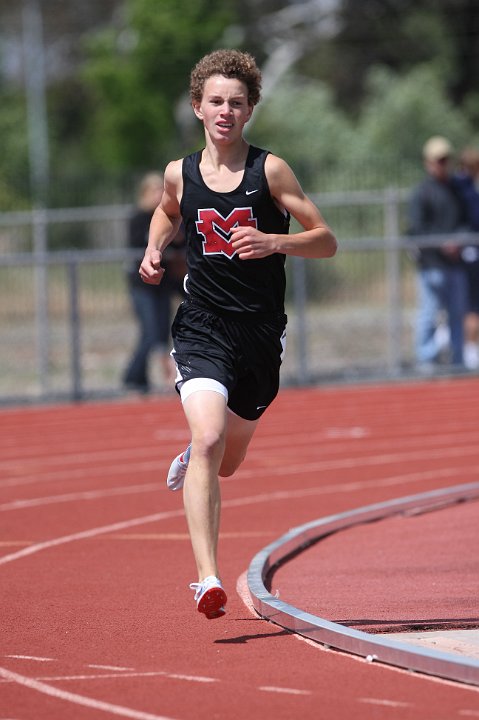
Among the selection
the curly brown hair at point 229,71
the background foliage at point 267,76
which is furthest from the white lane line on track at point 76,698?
the background foliage at point 267,76

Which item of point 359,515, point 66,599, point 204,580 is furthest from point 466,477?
Result: point 204,580

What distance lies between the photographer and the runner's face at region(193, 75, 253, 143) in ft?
21.6

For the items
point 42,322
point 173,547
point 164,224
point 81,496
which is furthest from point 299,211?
point 42,322

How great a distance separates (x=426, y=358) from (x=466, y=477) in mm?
7285

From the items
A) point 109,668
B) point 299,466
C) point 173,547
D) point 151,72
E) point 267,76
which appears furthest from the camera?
point 267,76

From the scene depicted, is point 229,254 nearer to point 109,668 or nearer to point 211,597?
point 211,597

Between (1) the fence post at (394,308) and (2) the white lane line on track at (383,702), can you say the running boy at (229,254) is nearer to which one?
(2) the white lane line on track at (383,702)

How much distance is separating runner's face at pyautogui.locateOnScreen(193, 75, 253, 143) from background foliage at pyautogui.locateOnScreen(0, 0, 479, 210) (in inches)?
941

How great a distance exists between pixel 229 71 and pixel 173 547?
3134mm

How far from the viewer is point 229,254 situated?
659cm

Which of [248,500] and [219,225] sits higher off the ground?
[219,225]

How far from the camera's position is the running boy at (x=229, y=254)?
6566 millimetres

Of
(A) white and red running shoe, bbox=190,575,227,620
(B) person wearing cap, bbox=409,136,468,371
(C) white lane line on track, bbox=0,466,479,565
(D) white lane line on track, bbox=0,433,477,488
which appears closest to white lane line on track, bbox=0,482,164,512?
(D) white lane line on track, bbox=0,433,477,488

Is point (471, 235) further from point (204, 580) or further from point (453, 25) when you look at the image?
point (453, 25)
